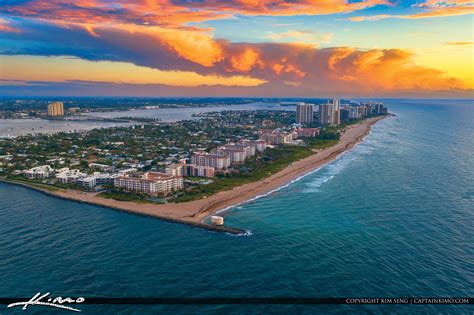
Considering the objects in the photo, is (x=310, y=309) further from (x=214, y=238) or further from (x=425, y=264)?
(x=214, y=238)

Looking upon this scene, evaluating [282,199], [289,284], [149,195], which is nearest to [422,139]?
[282,199]

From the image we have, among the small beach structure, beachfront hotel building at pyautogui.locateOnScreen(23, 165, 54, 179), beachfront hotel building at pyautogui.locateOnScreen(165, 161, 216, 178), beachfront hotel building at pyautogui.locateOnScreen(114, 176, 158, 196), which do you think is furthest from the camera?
beachfront hotel building at pyautogui.locateOnScreen(165, 161, 216, 178)

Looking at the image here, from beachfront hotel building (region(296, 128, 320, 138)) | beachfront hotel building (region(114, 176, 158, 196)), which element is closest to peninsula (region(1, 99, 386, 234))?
beachfront hotel building (region(114, 176, 158, 196))

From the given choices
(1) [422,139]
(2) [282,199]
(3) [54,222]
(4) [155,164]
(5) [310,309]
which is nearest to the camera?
(5) [310,309]

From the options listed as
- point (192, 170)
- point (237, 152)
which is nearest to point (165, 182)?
point (192, 170)

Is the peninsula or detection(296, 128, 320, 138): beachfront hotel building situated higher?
detection(296, 128, 320, 138): beachfront hotel building

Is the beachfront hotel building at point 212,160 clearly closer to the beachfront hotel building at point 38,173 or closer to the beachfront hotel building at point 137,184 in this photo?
→ the beachfront hotel building at point 137,184

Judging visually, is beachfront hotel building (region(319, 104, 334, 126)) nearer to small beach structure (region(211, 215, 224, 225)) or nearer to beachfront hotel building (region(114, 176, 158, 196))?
beachfront hotel building (region(114, 176, 158, 196))
